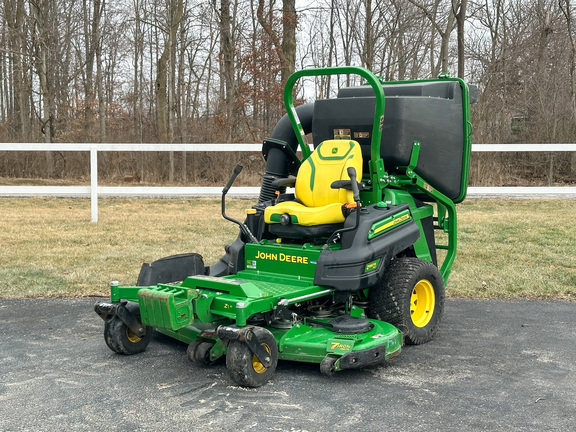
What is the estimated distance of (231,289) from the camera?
4.49 m

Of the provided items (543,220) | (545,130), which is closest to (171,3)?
(545,130)

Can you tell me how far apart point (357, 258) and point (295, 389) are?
1.06 metres

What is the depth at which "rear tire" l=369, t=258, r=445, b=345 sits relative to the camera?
501cm

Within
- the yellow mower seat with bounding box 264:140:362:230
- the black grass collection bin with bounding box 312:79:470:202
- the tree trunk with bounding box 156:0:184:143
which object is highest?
the tree trunk with bounding box 156:0:184:143

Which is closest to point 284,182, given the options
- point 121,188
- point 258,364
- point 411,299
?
point 411,299

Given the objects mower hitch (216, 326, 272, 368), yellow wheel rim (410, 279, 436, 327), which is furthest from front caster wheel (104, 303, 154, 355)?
yellow wheel rim (410, 279, 436, 327)

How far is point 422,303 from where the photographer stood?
541 centimetres

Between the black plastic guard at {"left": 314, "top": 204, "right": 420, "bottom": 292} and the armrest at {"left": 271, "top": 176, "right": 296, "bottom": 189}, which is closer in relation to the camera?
the black plastic guard at {"left": 314, "top": 204, "right": 420, "bottom": 292}

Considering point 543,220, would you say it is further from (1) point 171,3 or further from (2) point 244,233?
(1) point 171,3

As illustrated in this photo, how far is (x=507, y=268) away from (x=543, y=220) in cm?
397

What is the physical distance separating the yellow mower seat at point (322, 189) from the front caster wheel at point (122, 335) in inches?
48.2

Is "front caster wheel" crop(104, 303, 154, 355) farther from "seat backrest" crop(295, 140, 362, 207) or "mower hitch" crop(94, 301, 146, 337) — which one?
"seat backrest" crop(295, 140, 362, 207)

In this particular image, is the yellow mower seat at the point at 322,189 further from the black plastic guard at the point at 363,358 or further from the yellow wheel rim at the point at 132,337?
the yellow wheel rim at the point at 132,337

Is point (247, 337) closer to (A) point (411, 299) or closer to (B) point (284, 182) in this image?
(A) point (411, 299)
